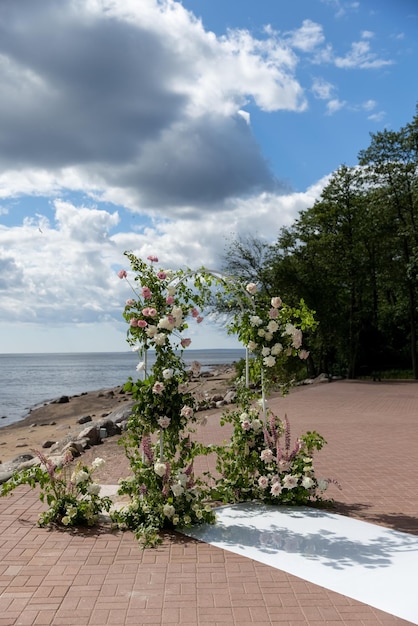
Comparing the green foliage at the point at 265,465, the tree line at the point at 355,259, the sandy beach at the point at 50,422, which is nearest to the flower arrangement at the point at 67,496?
the green foliage at the point at 265,465

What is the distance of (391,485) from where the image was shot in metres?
8.25

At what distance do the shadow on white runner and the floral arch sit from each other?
29 cm

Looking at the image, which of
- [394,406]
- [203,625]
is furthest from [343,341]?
[203,625]

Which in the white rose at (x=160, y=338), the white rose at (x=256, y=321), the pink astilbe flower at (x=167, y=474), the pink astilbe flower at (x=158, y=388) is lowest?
the pink astilbe flower at (x=167, y=474)

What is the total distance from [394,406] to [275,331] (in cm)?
1294

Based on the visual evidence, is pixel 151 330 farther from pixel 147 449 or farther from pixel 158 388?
pixel 147 449

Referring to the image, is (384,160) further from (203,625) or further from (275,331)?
(203,625)

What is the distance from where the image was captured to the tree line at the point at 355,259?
96.0 ft

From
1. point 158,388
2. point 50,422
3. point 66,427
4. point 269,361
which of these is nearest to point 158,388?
point 158,388

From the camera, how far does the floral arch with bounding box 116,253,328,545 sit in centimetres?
636

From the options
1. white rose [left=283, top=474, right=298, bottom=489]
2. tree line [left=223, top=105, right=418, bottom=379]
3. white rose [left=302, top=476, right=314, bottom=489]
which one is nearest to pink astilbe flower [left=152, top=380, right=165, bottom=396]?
white rose [left=283, top=474, right=298, bottom=489]

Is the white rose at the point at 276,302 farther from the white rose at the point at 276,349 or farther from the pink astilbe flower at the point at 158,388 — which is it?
the pink astilbe flower at the point at 158,388

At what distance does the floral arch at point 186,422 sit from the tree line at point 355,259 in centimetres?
2133

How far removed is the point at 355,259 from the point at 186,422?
2463cm
